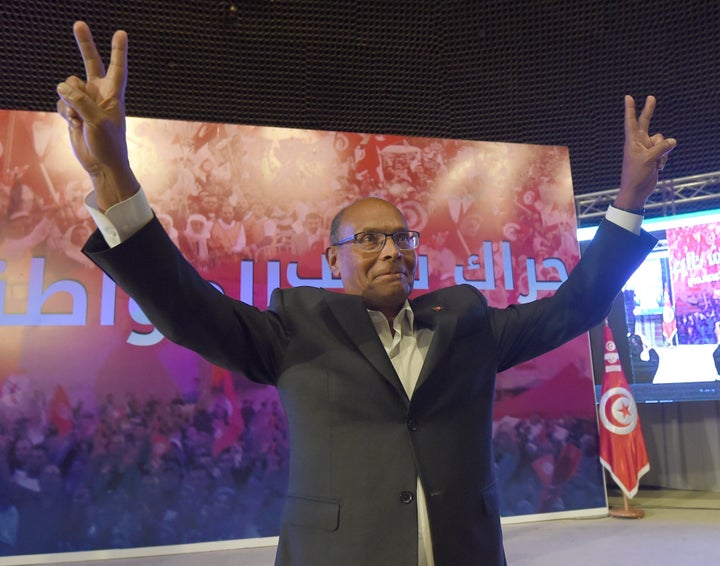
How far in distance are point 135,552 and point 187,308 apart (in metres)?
3.48

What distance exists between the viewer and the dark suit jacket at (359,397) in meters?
1.01

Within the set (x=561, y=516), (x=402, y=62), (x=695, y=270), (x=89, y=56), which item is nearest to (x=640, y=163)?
(x=89, y=56)

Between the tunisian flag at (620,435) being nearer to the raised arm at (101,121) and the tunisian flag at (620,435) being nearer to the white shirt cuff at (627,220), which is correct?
the white shirt cuff at (627,220)

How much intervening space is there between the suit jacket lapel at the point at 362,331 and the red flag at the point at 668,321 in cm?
491

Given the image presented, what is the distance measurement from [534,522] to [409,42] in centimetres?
405

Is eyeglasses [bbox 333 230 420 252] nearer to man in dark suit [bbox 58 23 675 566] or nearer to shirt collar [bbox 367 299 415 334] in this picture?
man in dark suit [bbox 58 23 675 566]

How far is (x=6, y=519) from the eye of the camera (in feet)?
12.0

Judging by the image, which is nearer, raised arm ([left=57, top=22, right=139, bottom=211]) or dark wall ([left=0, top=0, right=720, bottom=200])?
raised arm ([left=57, top=22, right=139, bottom=211])

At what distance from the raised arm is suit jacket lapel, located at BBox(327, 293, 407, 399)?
17.9 inches

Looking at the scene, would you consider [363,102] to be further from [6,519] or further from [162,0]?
[6,519]

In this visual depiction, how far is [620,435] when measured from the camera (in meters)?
4.59

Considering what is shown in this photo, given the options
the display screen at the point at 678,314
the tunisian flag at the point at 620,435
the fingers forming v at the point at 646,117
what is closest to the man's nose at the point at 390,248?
the fingers forming v at the point at 646,117

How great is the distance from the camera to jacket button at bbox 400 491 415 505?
1.03 metres

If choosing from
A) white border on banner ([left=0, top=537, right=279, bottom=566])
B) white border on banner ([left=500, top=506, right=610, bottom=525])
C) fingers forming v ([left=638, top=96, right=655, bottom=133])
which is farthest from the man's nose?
white border on banner ([left=500, top=506, right=610, bottom=525])
